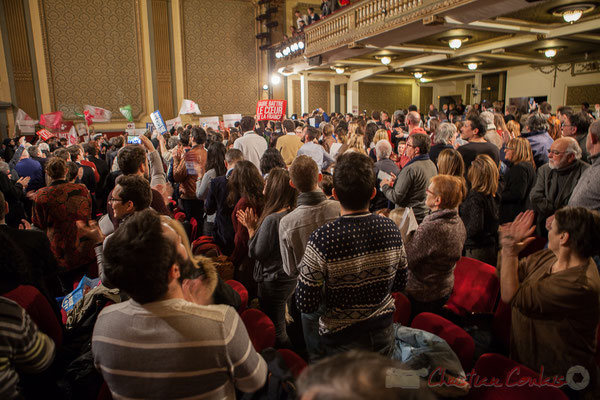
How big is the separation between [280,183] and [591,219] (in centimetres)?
156

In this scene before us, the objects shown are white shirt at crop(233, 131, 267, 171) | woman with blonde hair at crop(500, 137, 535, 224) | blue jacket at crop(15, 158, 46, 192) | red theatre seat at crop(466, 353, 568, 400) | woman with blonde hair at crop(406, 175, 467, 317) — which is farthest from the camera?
white shirt at crop(233, 131, 267, 171)

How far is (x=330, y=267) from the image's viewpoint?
1.39 m

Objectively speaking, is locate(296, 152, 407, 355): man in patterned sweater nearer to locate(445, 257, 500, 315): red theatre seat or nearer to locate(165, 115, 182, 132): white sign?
locate(445, 257, 500, 315): red theatre seat

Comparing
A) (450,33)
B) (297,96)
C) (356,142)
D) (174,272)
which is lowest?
(174,272)

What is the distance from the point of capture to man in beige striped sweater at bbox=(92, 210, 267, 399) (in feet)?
3.20

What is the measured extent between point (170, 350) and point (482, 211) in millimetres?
2406

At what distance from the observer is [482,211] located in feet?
8.64

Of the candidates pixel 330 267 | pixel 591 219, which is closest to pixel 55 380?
pixel 330 267

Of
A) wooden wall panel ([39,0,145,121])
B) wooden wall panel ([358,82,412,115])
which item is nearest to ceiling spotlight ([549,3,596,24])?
wooden wall panel ([358,82,412,115])

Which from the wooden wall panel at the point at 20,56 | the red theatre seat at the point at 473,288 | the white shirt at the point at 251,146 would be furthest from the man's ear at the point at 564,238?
the wooden wall panel at the point at 20,56

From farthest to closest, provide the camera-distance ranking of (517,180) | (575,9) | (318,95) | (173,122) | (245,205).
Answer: (318,95), (173,122), (575,9), (517,180), (245,205)

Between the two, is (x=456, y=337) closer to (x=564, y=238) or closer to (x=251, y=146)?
(x=564, y=238)

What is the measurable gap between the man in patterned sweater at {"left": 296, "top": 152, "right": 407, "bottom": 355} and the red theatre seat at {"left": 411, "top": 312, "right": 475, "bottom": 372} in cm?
37

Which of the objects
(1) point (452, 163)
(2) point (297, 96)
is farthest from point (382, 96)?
(1) point (452, 163)
